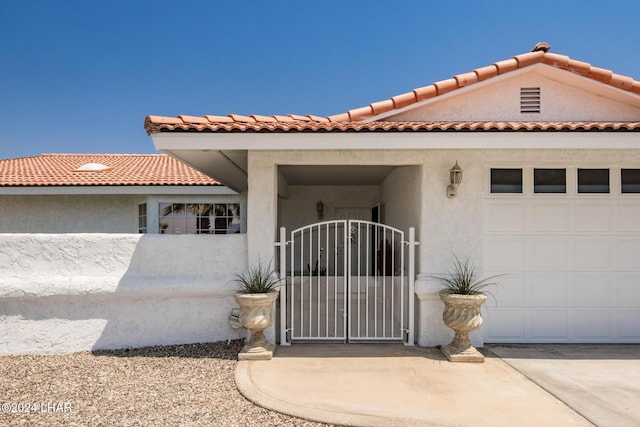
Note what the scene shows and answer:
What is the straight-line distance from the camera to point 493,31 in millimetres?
11531

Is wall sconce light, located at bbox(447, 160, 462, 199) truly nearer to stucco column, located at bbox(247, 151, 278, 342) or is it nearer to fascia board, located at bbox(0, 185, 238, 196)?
stucco column, located at bbox(247, 151, 278, 342)

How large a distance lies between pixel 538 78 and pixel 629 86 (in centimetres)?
161

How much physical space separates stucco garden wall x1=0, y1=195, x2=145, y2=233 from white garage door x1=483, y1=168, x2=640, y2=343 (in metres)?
11.9

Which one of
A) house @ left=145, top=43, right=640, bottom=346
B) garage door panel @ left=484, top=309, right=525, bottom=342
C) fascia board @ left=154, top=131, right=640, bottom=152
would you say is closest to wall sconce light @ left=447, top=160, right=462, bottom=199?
house @ left=145, top=43, right=640, bottom=346

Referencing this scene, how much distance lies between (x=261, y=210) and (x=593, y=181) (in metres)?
5.90

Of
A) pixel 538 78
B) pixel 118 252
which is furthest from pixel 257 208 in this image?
pixel 538 78

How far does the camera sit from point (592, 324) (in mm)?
6871

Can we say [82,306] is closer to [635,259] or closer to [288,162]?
[288,162]

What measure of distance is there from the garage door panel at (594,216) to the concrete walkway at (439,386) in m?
2.08

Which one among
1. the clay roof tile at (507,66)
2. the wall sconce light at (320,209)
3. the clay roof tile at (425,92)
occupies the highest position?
the clay roof tile at (507,66)

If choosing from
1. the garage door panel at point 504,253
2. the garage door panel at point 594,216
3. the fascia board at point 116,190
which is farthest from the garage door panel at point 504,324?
the fascia board at point 116,190

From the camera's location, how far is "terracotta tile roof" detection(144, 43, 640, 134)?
5785 millimetres

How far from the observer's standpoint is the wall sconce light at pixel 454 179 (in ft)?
20.9

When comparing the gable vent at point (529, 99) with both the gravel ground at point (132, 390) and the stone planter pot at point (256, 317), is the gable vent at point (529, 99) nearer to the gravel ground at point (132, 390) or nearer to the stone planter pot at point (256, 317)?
the stone planter pot at point (256, 317)
